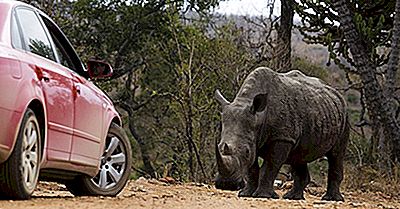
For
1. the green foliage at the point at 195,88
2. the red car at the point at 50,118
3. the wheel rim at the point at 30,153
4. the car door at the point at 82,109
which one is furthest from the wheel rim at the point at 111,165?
the green foliage at the point at 195,88

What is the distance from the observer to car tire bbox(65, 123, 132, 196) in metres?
9.45

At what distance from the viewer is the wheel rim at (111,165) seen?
9648 millimetres

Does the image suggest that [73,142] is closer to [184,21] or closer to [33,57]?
[33,57]

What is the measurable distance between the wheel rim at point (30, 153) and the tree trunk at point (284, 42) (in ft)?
43.9

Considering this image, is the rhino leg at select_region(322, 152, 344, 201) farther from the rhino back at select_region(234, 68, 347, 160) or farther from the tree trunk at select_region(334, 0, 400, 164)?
the tree trunk at select_region(334, 0, 400, 164)

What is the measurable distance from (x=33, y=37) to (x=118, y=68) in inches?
812

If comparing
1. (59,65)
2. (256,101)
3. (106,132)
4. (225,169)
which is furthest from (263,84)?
(59,65)

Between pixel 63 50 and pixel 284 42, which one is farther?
pixel 284 42

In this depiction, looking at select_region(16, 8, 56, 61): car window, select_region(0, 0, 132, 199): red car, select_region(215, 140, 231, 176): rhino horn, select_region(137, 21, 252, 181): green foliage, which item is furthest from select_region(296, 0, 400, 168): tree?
select_region(16, 8, 56, 61): car window

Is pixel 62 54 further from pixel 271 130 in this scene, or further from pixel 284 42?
pixel 284 42

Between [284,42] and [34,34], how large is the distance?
511 inches

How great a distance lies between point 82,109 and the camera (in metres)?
8.66

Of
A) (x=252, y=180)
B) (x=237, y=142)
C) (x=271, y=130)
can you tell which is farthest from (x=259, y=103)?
(x=252, y=180)

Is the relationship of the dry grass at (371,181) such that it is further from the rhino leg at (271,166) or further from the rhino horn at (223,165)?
the rhino horn at (223,165)
